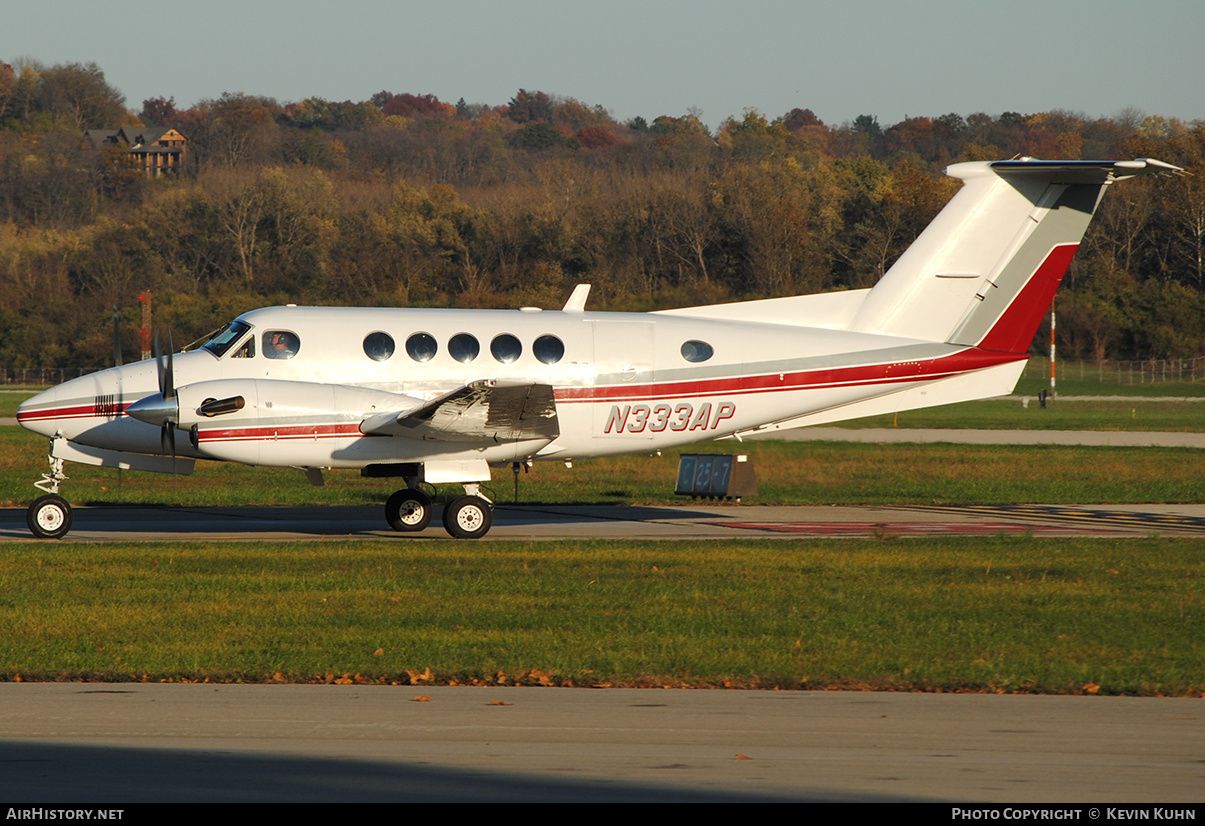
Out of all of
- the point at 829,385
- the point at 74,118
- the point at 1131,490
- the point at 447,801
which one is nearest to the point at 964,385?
the point at 829,385

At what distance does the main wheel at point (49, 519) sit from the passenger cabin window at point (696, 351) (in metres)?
8.62

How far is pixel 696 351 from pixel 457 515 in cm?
411

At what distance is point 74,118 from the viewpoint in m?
151

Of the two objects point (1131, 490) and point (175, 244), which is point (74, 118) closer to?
→ point (175, 244)

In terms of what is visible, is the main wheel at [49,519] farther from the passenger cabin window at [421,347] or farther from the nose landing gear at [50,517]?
the passenger cabin window at [421,347]

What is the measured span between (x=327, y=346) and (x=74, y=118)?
500 ft

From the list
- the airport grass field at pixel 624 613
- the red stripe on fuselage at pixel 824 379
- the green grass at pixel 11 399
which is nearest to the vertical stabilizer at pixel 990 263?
the red stripe on fuselage at pixel 824 379

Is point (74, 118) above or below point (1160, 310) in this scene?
above

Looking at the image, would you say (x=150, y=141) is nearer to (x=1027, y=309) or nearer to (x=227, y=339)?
(x=227, y=339)

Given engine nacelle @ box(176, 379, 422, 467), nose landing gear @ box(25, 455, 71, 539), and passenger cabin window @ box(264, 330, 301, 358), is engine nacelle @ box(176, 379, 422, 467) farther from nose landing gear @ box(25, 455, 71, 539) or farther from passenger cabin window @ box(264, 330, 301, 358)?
nose landing gear @ box(25, 455, 71, 539)

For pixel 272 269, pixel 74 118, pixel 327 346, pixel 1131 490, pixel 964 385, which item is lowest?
pixel 1131 490

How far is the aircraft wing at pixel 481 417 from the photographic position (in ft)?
49.4

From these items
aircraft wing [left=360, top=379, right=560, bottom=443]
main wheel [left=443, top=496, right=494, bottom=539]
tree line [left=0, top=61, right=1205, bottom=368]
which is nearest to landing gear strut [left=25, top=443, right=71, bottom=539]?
aircraft wing [left=360, top=379, right=560, bottom=443]

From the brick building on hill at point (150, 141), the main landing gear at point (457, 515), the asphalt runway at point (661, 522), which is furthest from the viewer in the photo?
the brick building on hill at point (150, 141)
